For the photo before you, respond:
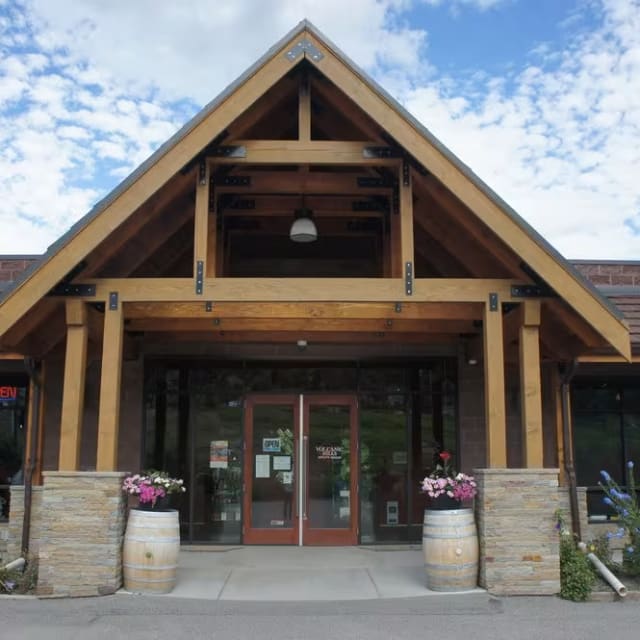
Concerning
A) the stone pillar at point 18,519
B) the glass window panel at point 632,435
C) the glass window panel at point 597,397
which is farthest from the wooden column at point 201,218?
the glass window panel at point 632,435

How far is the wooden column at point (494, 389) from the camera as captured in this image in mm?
8133

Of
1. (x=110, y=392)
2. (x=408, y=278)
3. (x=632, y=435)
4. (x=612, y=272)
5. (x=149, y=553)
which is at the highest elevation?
(x=612, y=272)

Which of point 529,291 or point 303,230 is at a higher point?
point 303,230

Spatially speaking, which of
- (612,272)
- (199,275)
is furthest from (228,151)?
(612,272)

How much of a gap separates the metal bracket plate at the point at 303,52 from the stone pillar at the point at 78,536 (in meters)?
4.94

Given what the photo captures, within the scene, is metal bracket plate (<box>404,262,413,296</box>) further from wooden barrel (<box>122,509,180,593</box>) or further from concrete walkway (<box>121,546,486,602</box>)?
wooden barrel (<box>122,509,180,593</box>)

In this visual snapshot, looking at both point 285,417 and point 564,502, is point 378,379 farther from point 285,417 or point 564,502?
point 564,502

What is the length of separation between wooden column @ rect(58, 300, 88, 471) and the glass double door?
3470 mm

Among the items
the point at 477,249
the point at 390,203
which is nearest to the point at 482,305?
the point at 477,249

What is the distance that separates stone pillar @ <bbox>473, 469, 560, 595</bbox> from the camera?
310 inches

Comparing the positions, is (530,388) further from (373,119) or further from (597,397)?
(597,397)

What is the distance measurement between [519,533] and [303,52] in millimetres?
5647

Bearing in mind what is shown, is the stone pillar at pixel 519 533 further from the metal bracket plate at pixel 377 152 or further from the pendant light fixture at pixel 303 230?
the metal bracket plate at pixel 377 152

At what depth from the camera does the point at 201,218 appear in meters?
8.34
